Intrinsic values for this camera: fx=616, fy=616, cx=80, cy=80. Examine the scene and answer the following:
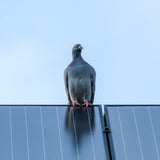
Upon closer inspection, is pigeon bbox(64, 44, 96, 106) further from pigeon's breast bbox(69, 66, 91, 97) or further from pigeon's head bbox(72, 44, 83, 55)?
pigeon's head bbox(72, 44, 83, 55)

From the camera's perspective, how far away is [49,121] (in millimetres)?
12133

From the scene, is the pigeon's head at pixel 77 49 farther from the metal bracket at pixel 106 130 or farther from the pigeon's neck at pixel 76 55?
the metal bracket at pixel 106 130

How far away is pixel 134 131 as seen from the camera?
1213cm

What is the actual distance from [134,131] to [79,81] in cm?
394

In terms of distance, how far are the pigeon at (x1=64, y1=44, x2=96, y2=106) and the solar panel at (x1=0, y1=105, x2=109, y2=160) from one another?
297 centimetres

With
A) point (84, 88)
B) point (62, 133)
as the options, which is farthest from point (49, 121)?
point (84, 88)

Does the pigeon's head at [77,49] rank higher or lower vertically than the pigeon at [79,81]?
higher

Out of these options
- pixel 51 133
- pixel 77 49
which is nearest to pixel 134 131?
pixel 51 133

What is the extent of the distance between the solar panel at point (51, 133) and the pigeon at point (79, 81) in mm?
2967

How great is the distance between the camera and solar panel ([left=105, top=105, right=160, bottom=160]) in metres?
11.5

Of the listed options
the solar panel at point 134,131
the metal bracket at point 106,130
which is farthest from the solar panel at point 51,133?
the solar panel at point 134,131

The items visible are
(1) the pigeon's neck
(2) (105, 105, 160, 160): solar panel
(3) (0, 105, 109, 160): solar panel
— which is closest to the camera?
(3) (0, 105, 109, 160): solar panel

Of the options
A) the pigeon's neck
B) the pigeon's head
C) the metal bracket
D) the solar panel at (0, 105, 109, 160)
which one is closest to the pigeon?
the pigeon's neck

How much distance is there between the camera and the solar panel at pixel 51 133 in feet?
37.0
